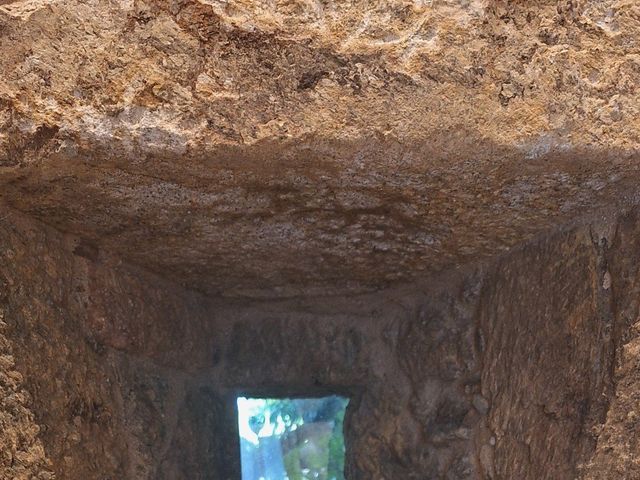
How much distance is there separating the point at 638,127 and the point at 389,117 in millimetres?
271

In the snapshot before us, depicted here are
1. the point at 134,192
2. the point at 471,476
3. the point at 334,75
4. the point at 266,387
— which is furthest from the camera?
the point at 266,387

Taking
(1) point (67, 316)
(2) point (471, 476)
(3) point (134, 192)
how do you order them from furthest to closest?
(2) point (471, 476)
(1) point (67, 316)
(3) point (134, 192)

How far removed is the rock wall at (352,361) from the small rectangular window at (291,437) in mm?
81

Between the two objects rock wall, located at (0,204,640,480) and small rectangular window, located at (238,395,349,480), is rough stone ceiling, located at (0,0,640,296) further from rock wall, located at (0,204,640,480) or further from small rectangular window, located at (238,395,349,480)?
small rectangular window, located at (238,395,349,480)

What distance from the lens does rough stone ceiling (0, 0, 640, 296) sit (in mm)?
786

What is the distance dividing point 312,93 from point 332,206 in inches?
8.7

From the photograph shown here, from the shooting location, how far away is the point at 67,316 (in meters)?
1.02

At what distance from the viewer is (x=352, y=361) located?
4.73 ft

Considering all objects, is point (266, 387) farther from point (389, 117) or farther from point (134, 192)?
point (389, 117)

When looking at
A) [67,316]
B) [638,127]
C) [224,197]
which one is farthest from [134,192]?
[638,127]

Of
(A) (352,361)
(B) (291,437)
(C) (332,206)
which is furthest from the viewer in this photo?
(B) (291,437)

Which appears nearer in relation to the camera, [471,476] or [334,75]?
[334,75]

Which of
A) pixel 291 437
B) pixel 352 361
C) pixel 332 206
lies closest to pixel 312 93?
pixel 332 206

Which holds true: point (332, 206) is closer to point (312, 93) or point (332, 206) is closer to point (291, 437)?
point (312, 93)
